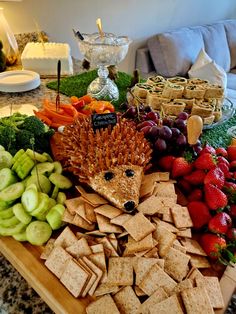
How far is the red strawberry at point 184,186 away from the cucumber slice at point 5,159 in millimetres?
523

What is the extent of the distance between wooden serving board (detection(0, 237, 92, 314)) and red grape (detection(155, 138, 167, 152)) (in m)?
0.47

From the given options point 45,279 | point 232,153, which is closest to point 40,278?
point 45,279

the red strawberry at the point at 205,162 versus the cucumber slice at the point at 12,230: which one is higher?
the red strawberry at the point at 205,162

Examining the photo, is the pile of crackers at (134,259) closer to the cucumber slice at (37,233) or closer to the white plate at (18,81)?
the cucumber slice at (37,233)

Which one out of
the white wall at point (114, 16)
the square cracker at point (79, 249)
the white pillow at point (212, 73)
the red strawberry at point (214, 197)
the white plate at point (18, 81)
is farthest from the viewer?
the white pillow at point (212, 73)

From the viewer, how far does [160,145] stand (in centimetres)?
93

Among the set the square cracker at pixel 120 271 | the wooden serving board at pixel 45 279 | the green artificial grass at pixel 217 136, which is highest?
the square cracker at pixel 120 271

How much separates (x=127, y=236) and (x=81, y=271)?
0.15 metres

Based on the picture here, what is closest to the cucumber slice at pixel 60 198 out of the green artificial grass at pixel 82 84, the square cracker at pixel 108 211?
the square cracker at pixel 108 211

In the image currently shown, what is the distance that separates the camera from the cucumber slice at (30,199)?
0.71m

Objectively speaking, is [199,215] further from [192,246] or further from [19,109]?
[19,109]

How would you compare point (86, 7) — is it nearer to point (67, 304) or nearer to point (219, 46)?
point (219, 46)

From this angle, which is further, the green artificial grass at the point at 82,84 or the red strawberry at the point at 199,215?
the green artificial grass at the point at 82,84

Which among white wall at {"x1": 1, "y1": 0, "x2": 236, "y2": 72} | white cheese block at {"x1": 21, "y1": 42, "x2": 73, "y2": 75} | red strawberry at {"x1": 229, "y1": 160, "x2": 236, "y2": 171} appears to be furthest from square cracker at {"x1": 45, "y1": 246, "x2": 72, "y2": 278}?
white wall at {"x1": 1, "y1": 0, "x2": 236, "y2": 72}
